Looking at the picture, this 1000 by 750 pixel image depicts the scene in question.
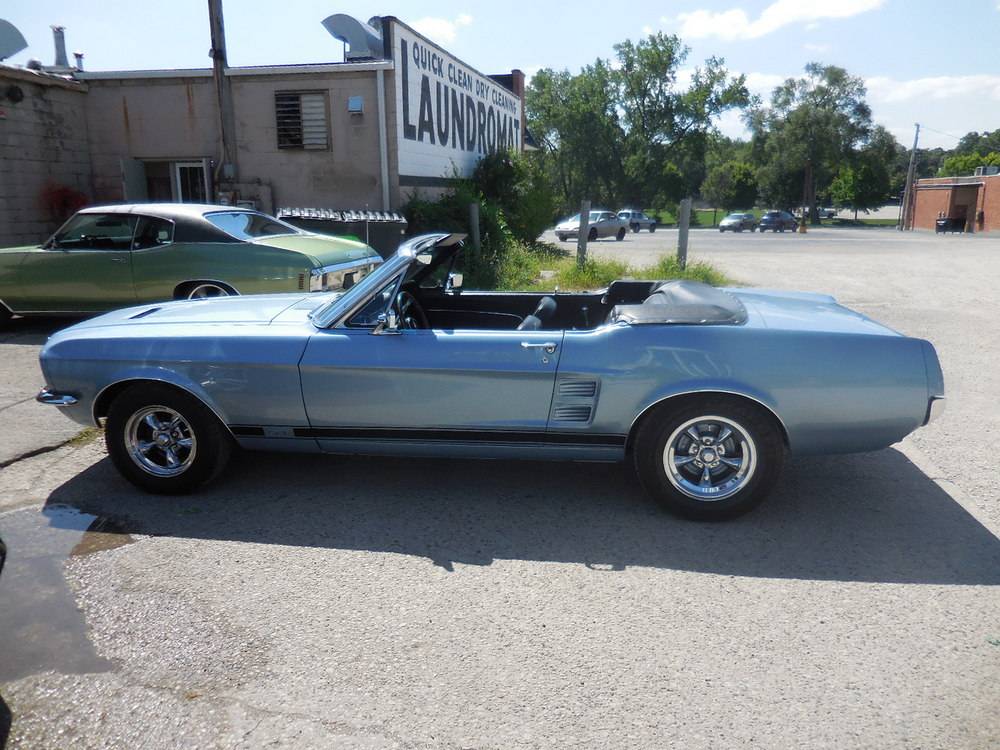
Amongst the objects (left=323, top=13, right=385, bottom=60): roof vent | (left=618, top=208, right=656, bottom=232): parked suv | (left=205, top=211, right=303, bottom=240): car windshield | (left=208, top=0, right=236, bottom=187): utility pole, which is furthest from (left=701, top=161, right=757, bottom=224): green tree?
(left=205, top=211, right=303, bottom=240): car windshield

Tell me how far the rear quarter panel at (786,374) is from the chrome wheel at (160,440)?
2052mm

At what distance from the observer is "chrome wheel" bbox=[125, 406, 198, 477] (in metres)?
4.38

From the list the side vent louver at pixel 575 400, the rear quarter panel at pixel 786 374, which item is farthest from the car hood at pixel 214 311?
the rear quarter panel at pixel 786 374

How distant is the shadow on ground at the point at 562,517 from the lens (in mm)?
3764

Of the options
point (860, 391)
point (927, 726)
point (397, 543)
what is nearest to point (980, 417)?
point (860, 391)

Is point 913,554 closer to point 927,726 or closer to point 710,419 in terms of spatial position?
point 710,419

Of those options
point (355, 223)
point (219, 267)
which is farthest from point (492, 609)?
point (355, 223)

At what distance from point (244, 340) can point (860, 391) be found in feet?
10.1

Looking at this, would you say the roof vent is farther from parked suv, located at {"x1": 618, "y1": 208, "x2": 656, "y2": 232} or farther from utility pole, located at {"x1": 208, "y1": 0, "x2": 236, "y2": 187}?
parked suv, located at {"x1": 618, "y1": 208, "x2": 656, "y2": 232}

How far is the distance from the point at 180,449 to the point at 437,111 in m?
13.7

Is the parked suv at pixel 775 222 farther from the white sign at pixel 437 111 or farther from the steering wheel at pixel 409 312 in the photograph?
the steering wheel at pixel 409 312

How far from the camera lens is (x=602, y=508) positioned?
14.2 feet

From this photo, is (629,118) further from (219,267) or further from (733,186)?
(219,267)

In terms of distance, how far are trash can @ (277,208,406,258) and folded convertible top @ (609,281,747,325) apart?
975cm
